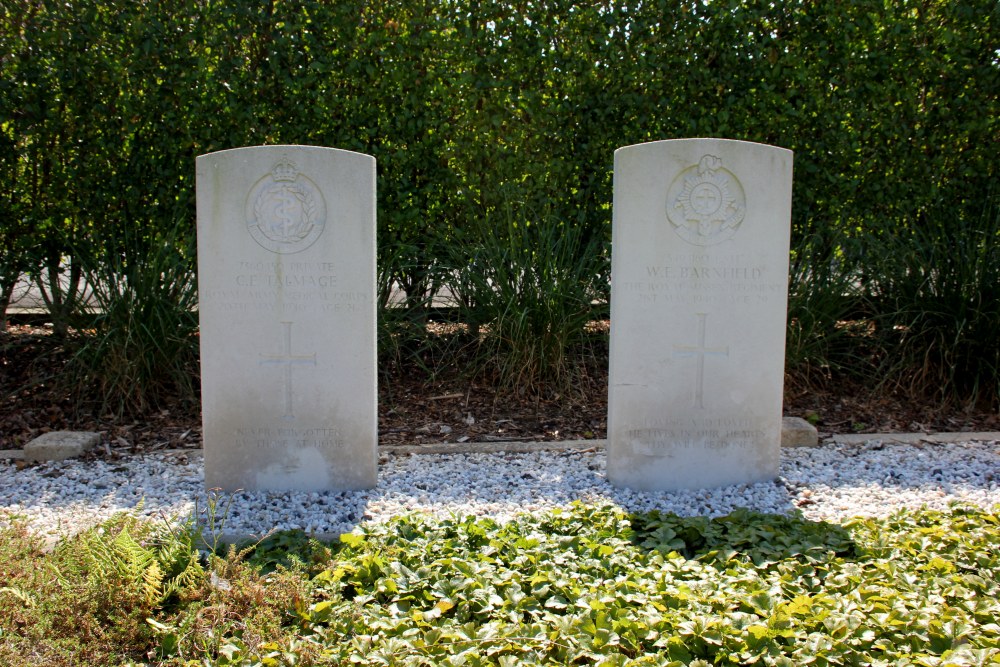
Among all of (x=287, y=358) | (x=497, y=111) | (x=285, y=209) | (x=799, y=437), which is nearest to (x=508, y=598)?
(x=287, y=358)

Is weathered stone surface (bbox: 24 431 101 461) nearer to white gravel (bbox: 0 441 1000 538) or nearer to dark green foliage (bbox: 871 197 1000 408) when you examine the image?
white gravel (bbox: 0 441 1000 538)

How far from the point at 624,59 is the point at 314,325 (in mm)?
3303

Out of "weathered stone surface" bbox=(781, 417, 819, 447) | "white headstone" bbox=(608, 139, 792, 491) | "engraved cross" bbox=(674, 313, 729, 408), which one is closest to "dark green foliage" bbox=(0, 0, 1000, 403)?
"weathered stone surface" bbox=(781, 417, 819, 447)

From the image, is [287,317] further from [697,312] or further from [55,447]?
[697,312]

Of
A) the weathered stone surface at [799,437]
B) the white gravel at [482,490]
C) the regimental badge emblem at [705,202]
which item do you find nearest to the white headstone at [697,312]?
the regimental badge emblem at [705,202]

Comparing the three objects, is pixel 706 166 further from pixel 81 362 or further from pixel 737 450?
pixel 81 362

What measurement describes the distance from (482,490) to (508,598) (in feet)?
4.37

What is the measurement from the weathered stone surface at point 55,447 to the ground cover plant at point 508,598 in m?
1.52

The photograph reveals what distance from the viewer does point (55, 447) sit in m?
4.41

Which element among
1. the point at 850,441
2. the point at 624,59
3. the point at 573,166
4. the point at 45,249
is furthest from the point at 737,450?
the point at 45,249

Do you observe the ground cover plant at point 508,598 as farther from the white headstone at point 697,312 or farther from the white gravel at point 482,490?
the white headstone at point 697,312

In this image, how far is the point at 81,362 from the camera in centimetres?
510

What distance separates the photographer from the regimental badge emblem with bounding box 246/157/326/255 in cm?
362

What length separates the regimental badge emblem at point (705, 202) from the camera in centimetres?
369
